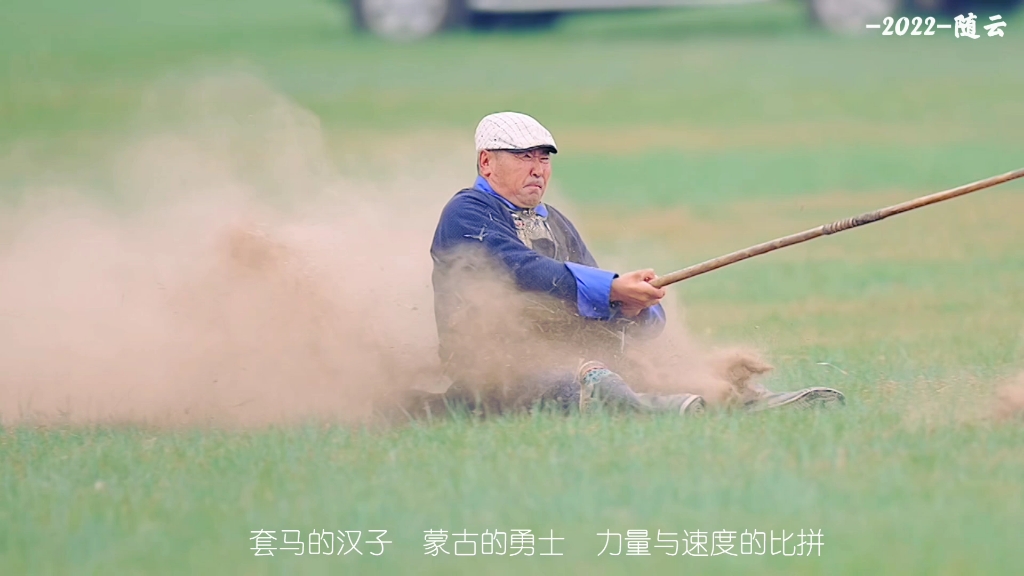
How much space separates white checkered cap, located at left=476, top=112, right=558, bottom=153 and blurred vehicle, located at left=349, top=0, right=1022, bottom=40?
21.2 m

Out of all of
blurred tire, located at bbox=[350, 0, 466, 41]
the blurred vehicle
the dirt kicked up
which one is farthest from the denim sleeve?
blurred tire, located at bbox=[350, 0, 466, 41]

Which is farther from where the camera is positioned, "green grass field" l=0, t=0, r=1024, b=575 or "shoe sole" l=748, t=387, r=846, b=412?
"shoe sole" l=748, t=387, r=846, b=412

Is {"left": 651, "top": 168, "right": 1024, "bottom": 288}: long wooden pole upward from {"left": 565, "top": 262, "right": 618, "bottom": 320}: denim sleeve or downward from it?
upward

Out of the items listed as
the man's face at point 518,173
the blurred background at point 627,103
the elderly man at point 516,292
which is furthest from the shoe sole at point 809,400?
the blurred background at point 627,103

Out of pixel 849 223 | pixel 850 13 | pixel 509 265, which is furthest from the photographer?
pixel 850 13

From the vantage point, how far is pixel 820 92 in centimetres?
2452

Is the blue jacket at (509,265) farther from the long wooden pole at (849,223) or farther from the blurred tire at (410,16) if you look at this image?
the blurred tire at (410,16)

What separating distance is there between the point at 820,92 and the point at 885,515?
66.3 feet

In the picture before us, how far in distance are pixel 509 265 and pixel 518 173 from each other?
0.43 metres

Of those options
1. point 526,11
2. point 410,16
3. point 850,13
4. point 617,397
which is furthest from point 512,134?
point 526,11

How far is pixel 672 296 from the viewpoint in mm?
8305

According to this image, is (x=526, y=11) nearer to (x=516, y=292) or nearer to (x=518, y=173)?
(x=518, y=173)

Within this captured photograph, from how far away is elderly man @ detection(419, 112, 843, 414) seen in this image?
22.2 ft

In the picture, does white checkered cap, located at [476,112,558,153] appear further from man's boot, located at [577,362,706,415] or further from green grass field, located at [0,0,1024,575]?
green grass field, located at [0,0,1024,575]
